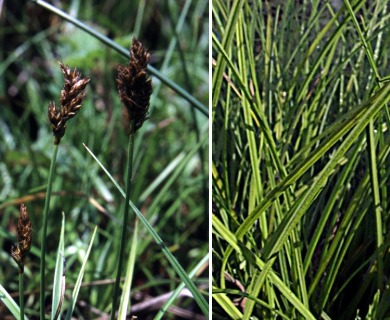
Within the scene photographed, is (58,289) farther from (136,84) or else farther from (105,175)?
(105,175)

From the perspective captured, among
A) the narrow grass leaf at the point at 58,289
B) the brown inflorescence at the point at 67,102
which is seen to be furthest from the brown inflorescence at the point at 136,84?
the narrow grass leaf at the point at 58,289

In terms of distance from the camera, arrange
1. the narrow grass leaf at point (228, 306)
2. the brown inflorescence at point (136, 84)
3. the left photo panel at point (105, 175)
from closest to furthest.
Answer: the brown inflorescence at point (136, 84), the narrow grass leaf at point (228, 306), the left photo panel at point (105, 175)

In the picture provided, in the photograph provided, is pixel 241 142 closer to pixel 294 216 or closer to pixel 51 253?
pixel 294 216

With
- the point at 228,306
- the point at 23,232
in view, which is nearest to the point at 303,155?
the point at 228,306

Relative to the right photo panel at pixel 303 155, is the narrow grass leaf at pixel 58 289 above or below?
below

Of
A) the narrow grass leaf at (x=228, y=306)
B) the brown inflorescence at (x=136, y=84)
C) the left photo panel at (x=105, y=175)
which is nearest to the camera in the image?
the brown inflorescence at (x=136, y=84)

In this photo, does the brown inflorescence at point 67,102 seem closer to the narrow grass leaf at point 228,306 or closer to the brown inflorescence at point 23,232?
the brown inflorescence at point 23,232

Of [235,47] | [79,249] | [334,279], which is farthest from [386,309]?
[79,249]
